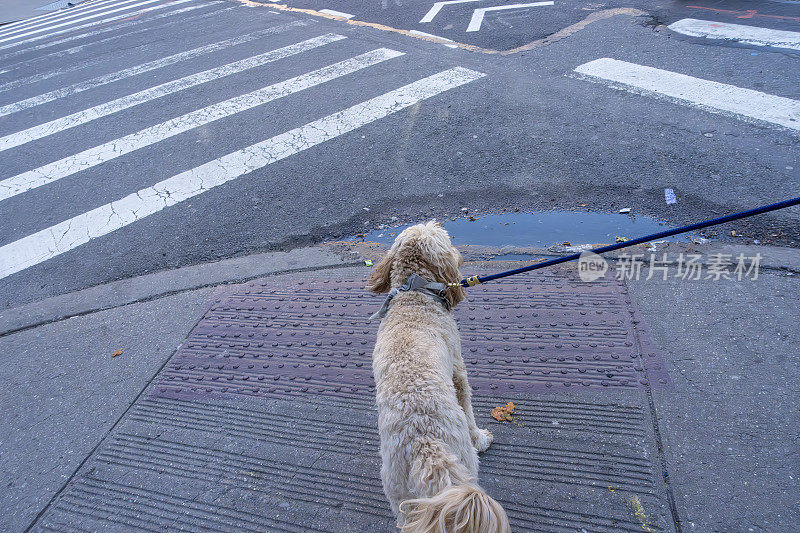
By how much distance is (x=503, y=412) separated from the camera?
3.46 m

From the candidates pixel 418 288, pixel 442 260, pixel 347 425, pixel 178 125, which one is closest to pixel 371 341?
pixel 347 425

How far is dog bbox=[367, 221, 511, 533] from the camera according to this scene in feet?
6.63

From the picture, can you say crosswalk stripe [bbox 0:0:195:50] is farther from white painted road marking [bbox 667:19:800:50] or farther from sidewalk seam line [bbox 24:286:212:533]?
sidewalk seam line [bbox 24:286:212:533]

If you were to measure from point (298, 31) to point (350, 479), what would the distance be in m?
10.6

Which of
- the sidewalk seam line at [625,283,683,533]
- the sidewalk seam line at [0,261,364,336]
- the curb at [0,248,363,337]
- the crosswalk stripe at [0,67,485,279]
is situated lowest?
the sidewalk seam line at [625,283,683,533]

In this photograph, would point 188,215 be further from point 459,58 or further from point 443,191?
point 459,58

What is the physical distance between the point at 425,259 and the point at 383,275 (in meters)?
0.30

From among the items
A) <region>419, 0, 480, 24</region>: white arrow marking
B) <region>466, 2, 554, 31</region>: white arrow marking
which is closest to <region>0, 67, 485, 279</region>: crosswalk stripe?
<region>466, 2, 554, 31</region>: white arrow marking

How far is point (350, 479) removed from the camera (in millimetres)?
3182

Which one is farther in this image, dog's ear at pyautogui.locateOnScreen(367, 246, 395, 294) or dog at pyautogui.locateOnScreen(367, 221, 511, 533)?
dog's ear at pyautogui.locateOnScreen(367, 246, 395, 294)

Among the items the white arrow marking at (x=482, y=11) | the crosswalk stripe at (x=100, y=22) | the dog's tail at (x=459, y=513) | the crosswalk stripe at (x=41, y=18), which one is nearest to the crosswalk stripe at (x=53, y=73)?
the crosswalk stripe at (x=100, y=22)

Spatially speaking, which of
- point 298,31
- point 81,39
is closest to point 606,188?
point 298,31

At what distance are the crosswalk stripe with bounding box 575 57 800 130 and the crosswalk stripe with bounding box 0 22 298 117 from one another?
23.6 ft

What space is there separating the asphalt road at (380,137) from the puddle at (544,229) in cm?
17
